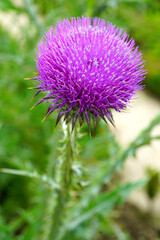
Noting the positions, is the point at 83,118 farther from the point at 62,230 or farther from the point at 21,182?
the point at 21,182

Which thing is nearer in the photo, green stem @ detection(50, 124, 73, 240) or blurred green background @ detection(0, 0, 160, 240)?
green stem @ detection(50, 124, 73, 240)

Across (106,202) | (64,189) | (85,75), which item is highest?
(85,75)

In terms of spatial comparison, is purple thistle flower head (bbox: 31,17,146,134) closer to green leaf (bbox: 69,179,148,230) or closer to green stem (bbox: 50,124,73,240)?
green stem (bbox: 50,124,73,240)

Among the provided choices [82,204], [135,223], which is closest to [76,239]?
[82,204]

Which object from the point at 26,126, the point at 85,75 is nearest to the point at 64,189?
the point at 85,75

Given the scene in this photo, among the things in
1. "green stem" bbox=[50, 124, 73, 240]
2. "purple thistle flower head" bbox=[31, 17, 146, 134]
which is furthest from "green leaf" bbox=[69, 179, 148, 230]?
"purple thistle flower head" bbox=[31, 17, 146, 134]

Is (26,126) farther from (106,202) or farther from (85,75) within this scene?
(85,75)
